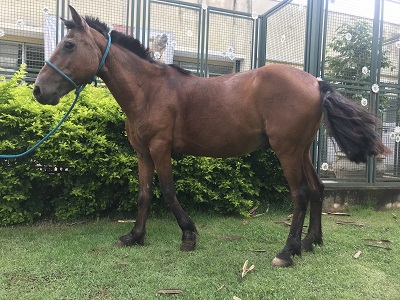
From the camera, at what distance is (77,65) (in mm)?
2867

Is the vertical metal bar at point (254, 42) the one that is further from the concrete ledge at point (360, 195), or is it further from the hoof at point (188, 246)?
the hoof at point (188, 246)

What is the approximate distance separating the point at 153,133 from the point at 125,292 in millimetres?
1424

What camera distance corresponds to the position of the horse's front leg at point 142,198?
3445mm

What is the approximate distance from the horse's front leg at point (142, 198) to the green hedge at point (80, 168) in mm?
670

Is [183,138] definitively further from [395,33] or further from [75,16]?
[395,33]

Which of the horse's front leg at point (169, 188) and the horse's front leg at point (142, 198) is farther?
the horse's front leg at point (142, 198)

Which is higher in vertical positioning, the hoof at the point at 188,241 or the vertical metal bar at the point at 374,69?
the vertical metal bar at the point at 374,69

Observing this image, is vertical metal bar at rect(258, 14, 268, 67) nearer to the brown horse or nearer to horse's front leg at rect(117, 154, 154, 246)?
the brown horse

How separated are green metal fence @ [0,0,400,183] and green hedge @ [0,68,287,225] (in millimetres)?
1419

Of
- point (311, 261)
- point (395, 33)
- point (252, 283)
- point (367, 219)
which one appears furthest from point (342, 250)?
point (395, 33)

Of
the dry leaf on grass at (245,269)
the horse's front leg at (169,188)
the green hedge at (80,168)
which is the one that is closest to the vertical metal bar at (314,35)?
the green hedge at (80,168)

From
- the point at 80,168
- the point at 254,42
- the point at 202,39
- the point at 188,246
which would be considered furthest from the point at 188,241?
the point at 254,42

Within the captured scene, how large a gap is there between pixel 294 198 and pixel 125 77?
1.96 meters

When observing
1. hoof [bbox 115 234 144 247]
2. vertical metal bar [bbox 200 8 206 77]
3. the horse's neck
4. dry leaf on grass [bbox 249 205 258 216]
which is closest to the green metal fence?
vertical metal bar [bbox 200 8 206 77]
